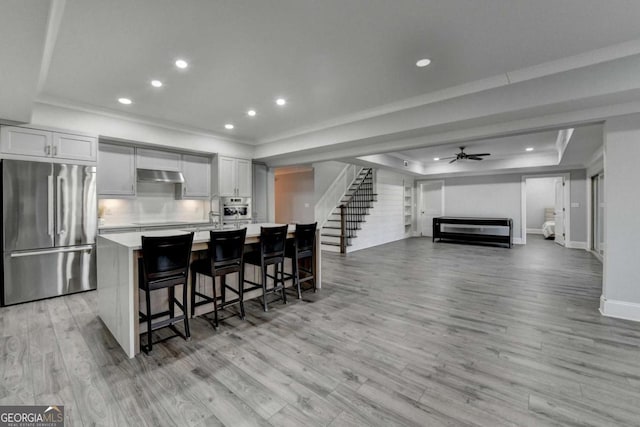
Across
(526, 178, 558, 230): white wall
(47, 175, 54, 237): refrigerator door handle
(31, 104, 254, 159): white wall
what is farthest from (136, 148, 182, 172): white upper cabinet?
(526, 178, 558, 230): white wall

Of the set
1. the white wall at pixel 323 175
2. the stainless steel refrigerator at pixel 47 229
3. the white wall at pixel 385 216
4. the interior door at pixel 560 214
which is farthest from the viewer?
the white wall at pixel 323 175

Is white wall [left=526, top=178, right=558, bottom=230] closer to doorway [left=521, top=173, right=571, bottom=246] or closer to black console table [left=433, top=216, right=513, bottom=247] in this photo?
doorway [left=521, top=173, right=571, bottom=246]

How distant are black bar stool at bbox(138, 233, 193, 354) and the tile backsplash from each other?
301 centimetres

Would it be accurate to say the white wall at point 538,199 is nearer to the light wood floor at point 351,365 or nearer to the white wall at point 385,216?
the white wall at point 385,216

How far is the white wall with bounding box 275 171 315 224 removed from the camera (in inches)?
380

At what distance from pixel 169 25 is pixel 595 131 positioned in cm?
597

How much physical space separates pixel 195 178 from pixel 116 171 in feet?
4.43

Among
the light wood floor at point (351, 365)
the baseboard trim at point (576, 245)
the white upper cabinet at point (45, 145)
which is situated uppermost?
the white upper cabinet at point (45, 145)

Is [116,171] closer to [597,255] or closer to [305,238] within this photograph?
[305,238]

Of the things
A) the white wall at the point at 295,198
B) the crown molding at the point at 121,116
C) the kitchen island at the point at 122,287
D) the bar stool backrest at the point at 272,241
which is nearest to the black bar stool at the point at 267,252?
the bar stool backrest at the point at 272,241

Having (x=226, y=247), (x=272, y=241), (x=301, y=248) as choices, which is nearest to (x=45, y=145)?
(x=226, y=247)

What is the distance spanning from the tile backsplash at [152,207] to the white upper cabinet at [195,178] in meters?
0.25

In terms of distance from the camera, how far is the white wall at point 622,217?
3.15m

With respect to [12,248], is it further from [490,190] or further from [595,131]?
[490,190]
